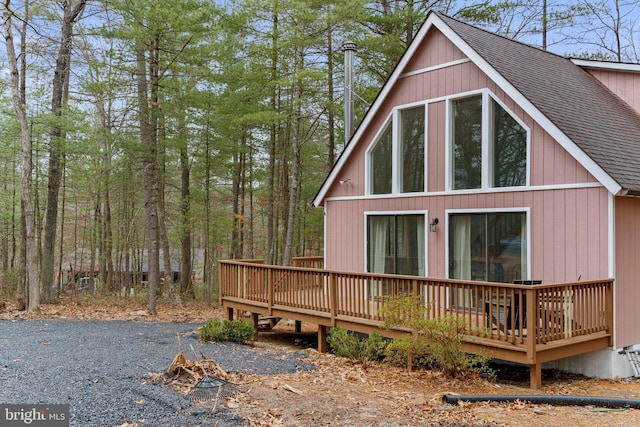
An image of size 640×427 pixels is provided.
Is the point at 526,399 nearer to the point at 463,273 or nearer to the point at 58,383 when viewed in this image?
the point at 463,273

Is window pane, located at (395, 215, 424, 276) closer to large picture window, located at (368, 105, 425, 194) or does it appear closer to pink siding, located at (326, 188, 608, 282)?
pink siding, located at (326, 188, 608, 282)

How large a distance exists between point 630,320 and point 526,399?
316cm

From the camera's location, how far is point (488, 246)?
8.63m

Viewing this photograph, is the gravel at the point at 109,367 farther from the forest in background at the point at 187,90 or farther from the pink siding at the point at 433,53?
the pink siding at the point at 433,53

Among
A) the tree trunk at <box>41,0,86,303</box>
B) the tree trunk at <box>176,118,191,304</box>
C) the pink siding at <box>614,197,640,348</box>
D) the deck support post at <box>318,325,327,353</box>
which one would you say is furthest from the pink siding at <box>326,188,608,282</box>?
the tree trunk at <box>176,118,191,304</box>

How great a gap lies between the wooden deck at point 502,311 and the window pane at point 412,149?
2301mm

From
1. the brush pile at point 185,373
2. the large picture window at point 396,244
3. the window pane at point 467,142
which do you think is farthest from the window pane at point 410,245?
the brush pile at point 185,373

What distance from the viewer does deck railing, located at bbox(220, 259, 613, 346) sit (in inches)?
260

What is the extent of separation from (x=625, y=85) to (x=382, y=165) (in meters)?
5.62

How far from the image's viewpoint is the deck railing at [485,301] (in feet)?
21.7

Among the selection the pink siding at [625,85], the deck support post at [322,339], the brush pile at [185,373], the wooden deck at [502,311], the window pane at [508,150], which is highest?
the pink siding at [625,85]

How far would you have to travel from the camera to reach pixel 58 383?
232 inches

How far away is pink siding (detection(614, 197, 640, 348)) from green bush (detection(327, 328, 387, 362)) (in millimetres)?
3579

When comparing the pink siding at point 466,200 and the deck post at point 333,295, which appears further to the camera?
the deck post at point 333,295
